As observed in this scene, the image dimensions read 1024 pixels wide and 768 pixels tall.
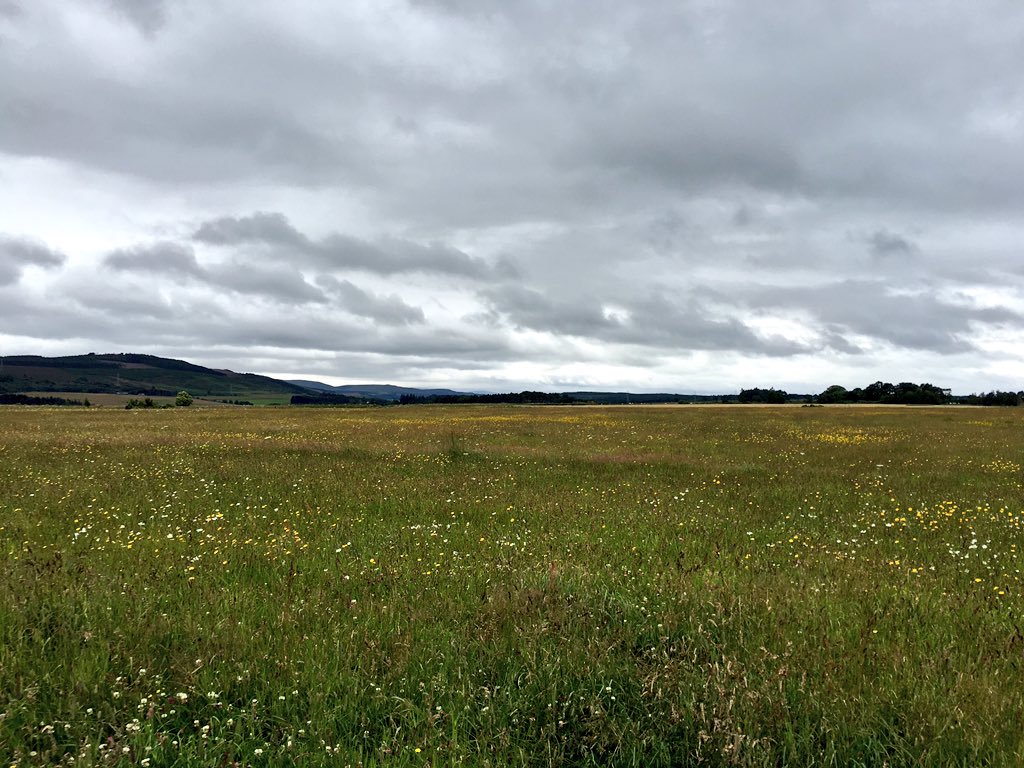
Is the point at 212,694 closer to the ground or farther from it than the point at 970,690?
closer to the ground

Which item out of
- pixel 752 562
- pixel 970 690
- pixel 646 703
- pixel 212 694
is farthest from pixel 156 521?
pixel 970 690

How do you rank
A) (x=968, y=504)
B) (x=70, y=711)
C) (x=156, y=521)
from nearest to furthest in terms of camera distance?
1. (x=70, y=711)
2. (x=156, y=521)
3. (x=968, y=504)

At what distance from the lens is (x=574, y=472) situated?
15656mm

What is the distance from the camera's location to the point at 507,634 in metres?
4.57

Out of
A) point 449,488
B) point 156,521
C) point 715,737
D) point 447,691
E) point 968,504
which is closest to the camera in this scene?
point 715,737

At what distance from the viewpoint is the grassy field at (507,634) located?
336 centimetres

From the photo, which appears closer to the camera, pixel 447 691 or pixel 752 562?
pixel 447 691

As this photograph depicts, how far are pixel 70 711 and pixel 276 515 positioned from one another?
6.24 metres

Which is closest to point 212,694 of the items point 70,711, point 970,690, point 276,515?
point 70,711

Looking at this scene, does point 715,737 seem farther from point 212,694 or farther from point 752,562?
point 752,562

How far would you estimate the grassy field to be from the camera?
11.0 feet

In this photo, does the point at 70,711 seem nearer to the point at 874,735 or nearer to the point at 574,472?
the point at 874,735

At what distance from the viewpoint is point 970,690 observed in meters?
3.70

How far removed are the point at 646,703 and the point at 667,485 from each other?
10177mm
